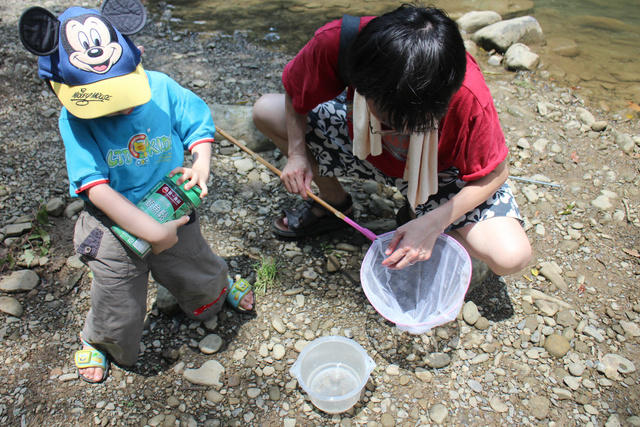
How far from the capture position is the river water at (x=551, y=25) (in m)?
3.92

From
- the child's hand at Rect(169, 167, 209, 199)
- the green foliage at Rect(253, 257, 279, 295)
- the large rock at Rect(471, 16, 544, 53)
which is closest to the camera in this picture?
the child's hand at Rect(169, 167, 209, 199)

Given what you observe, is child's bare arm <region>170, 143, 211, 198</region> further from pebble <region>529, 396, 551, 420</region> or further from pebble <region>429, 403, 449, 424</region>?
pebble <region>529, 396, 551, 420</region>

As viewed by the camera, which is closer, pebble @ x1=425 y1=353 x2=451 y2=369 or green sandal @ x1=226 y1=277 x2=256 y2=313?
pebble @ x1=425 y1=353 x2=451 y2=369

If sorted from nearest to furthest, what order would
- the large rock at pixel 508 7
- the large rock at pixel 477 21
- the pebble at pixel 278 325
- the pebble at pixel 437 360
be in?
1. the pebble at pixel 437 360
2. the pebble at pixel 278 325
3. the large rock at pixel 477 21
4. the large rock at pixel 508 7

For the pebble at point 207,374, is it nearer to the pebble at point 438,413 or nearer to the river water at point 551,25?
the pebble at point 438,413

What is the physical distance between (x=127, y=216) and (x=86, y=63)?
0.48m

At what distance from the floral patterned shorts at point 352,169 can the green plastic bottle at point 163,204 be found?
2.50 ft

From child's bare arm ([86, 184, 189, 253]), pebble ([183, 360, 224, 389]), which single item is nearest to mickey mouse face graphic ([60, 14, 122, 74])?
child's bare arm ([86, 184, 189, 253])

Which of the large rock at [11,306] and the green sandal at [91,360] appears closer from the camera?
the green sandal at [91,360]

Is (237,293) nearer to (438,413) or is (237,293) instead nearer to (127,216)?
(127,216)

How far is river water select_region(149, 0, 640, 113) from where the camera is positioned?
3916mm

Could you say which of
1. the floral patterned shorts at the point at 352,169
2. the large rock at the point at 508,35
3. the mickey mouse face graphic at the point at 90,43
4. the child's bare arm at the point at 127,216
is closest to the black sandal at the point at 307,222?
the floral patterned shorts at the point at 352,169

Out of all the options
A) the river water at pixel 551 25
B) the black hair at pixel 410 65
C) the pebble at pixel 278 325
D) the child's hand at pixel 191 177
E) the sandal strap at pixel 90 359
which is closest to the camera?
the black hair at pixel 410 65

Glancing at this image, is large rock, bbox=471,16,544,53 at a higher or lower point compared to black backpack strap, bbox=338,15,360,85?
lower
